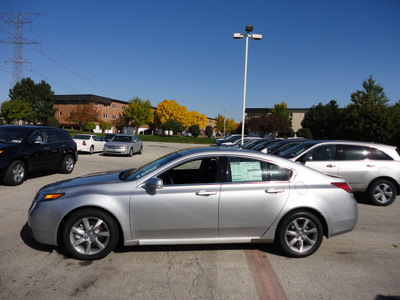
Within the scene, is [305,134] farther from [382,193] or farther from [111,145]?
[382,193]

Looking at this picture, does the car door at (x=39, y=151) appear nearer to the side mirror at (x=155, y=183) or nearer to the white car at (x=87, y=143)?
the side mirror at (x=155, y=183)

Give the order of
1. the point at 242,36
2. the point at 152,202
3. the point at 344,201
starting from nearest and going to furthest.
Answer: the point at 152,202 → the point at 344,201 → the point at 242,36

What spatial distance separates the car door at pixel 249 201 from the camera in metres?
3.51

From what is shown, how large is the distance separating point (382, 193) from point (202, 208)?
5654mm

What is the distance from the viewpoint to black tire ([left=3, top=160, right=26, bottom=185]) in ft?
23.6

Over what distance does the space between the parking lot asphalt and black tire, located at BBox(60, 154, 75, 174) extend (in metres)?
5.58

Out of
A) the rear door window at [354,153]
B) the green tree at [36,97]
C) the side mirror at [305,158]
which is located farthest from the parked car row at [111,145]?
the green tree at [36,97]

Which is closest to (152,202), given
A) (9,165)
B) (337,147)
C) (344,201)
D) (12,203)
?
(344,201)

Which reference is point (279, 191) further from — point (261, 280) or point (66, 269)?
point (66, 269)

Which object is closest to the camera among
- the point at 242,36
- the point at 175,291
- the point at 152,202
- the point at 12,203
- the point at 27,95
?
the point at 175,291

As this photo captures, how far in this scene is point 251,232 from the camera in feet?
11.8

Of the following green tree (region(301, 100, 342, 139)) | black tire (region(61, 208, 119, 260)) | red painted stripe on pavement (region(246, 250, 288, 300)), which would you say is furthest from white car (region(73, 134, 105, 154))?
green tree (region(301, 100, 342, 139))

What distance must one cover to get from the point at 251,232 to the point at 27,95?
7458cm

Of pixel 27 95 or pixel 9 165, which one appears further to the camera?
pixel 27 95
